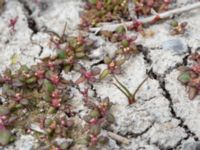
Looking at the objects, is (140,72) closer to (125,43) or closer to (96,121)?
(125,43)

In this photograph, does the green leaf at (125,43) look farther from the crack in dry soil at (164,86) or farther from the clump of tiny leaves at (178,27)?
the clump of tiny leaves at (178,27)

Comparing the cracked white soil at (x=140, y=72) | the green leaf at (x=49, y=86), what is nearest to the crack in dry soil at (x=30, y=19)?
the cracked white soil at (x=140, y=72)

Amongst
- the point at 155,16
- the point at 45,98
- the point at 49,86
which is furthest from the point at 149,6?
the point at 45,98

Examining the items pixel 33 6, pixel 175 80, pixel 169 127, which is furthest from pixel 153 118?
pixel 33 6

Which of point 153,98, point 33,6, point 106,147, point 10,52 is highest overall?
point 33,6

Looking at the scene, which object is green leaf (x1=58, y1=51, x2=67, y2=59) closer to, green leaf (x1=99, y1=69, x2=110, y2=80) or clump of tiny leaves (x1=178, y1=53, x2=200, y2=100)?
green leaf (x1=99, y1=69, x2=110, y2=80)

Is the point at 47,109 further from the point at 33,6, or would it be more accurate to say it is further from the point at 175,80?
the point at 33,6
